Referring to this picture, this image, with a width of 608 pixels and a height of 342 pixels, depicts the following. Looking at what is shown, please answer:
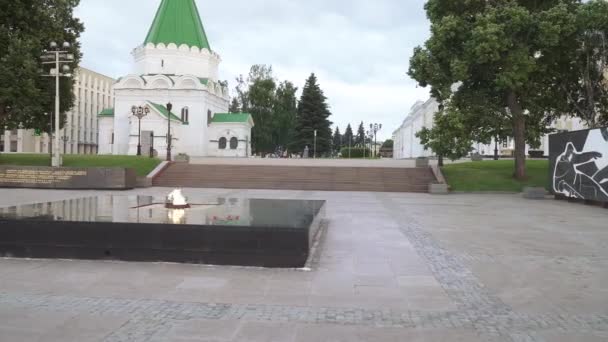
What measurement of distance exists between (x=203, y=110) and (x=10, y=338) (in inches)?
2267

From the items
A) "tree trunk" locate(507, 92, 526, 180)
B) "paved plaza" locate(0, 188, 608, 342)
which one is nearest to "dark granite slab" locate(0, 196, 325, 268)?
"paved plaza" locate(0, 188, 608, 342)

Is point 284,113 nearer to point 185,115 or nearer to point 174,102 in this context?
point 185,115

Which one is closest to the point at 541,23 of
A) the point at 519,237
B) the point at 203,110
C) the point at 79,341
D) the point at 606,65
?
the point at 606,65

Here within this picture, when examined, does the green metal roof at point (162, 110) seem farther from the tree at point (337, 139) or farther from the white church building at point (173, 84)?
the tree at point (337, 139)

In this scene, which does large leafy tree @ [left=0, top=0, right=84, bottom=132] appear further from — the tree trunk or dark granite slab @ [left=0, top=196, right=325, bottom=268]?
the tree trunk

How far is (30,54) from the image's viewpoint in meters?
28.7

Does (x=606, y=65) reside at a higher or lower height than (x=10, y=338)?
higher

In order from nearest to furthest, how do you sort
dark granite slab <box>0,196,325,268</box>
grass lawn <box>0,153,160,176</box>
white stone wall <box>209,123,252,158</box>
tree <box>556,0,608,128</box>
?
1. dark granite slab <box>0,196,325,268</box>
2. tree <box>556,0,608,128</box>
3. grass lawn <box>0,153,160,176</box>
4. white stone wall <box>209,123,252,158</box>

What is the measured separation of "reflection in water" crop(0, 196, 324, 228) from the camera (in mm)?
8568

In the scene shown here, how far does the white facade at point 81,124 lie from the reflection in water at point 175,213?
82734mm

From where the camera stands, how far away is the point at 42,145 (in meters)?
87.5

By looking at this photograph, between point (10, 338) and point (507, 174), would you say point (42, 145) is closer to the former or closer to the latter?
point (507, 174)

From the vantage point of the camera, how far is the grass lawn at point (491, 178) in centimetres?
2653

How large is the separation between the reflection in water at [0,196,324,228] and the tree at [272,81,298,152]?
66305 millimetres
